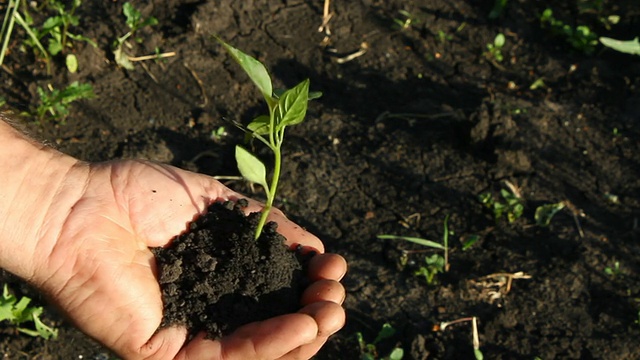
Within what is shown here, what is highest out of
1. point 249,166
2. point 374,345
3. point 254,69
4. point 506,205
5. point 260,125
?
point 254,69

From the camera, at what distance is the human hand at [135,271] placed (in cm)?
199

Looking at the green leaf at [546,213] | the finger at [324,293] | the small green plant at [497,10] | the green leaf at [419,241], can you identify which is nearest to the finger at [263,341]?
the finger at [324,293]

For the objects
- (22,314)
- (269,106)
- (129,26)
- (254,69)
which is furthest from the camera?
(129,26)

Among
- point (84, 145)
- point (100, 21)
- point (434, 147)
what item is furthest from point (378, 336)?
point (100, 21)

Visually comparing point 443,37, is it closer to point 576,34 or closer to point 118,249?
point 576,34

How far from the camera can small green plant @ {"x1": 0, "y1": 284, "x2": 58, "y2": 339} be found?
2.41m

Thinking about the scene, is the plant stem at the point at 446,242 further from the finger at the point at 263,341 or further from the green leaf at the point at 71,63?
the green leaf at the point at 71,63

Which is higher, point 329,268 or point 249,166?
point 249,166

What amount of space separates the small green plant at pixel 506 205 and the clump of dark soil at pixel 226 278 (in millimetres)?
1059

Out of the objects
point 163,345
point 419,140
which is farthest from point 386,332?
point 419,140

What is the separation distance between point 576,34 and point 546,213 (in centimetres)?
112

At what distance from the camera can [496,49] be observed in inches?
138

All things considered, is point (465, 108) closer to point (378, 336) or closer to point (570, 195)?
point (570, 195)

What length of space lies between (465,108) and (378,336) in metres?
1.25
